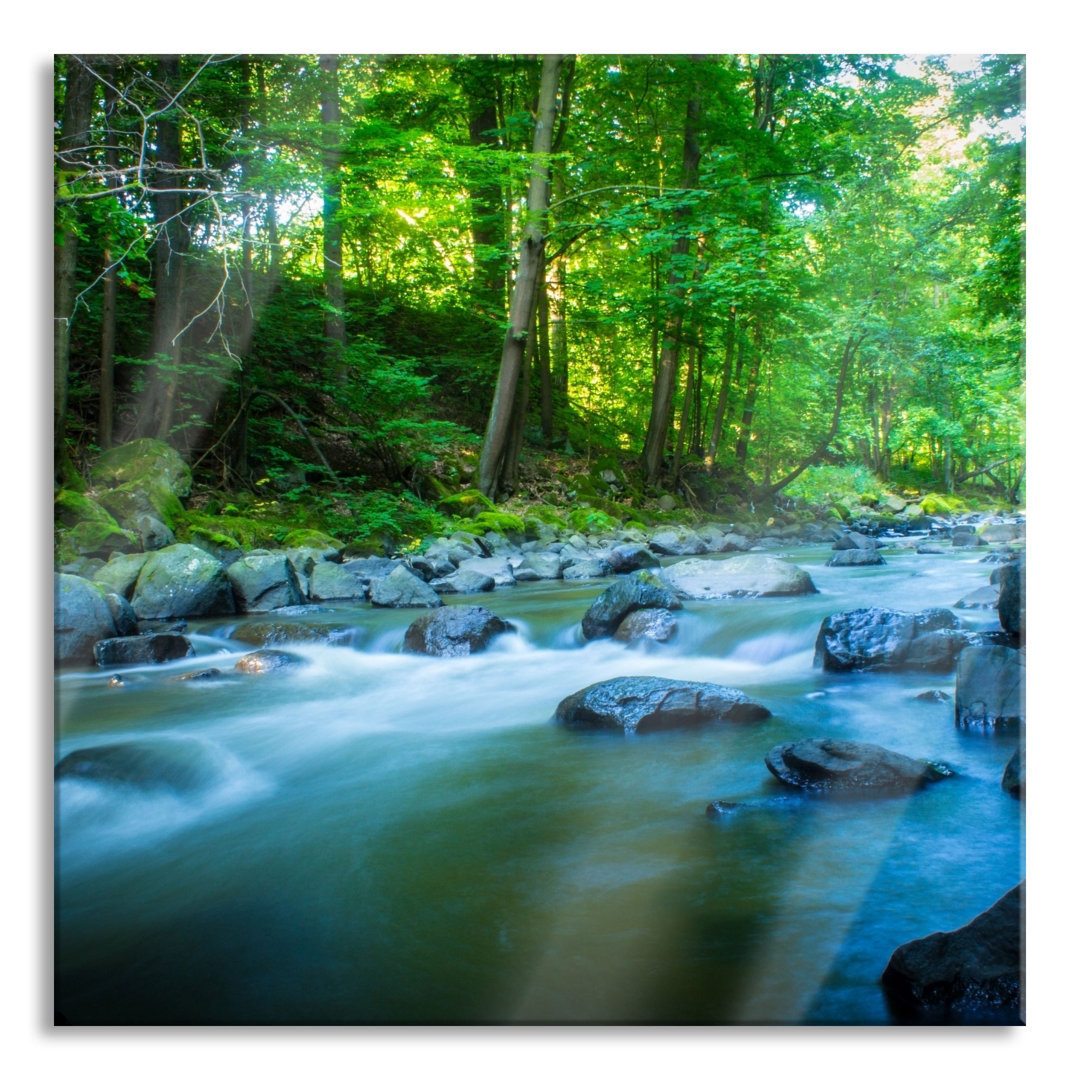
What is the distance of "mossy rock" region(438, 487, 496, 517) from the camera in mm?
8039

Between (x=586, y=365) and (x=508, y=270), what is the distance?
1525 mm

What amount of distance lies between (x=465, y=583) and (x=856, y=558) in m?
2.92

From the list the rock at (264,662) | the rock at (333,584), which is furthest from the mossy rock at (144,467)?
the rock at (264,662)

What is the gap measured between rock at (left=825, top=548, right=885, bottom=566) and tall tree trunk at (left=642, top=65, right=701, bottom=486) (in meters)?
1.89

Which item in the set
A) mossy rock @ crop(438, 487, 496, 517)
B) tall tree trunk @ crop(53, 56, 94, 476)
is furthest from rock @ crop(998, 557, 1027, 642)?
mossy rock @ crop(438, 487, 496, 517)

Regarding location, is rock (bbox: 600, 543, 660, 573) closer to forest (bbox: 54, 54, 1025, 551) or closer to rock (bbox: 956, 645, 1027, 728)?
forest (bbox: 54, 54, 1025, 551)

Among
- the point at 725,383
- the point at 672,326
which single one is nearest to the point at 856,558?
the point at 725,383

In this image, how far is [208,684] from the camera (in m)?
3.44

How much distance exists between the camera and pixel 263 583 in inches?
206

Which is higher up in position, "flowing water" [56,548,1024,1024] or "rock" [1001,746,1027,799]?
"rock" [1001,746,1027,799]

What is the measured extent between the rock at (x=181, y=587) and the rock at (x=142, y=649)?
28.6 inches

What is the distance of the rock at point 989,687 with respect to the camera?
2.33 m

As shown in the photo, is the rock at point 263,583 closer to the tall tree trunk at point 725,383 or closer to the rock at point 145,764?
the rock at point 145,764
